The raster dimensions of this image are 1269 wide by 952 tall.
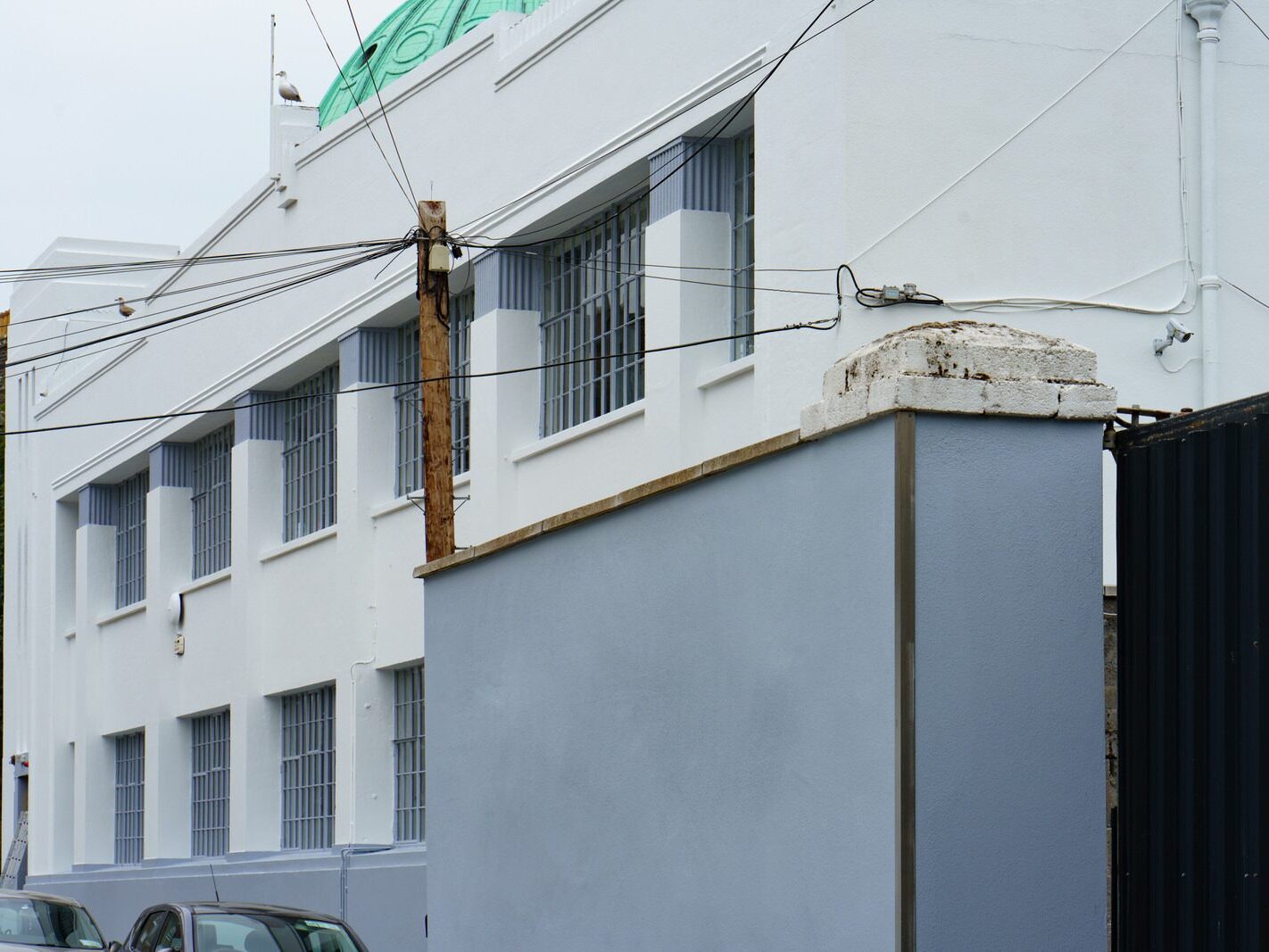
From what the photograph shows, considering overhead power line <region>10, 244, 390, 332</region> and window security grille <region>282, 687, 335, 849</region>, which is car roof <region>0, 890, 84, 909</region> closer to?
window security grille <region>282, 687, 335, 849</region>

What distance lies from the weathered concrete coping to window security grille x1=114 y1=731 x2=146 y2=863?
73.6ft

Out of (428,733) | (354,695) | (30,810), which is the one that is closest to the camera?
(428,733)

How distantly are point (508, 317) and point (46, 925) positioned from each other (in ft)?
22.6

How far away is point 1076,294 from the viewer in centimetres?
1443

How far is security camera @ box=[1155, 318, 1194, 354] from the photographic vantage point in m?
14.3

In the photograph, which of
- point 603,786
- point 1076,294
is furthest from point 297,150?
point 603,786

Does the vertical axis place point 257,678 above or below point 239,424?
below

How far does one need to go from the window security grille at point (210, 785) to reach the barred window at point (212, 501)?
210cm

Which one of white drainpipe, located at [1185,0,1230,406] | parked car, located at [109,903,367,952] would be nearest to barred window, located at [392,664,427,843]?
parked car, located at [109,903,367,952]

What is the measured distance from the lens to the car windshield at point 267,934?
1329cm

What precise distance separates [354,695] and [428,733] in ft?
29.8

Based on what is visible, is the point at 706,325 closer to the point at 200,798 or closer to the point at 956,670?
the point at 956,670

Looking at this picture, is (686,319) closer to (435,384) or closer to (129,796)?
(435,384)

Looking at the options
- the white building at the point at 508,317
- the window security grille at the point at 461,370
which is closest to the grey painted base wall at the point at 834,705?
the white building at the point at 508,317
